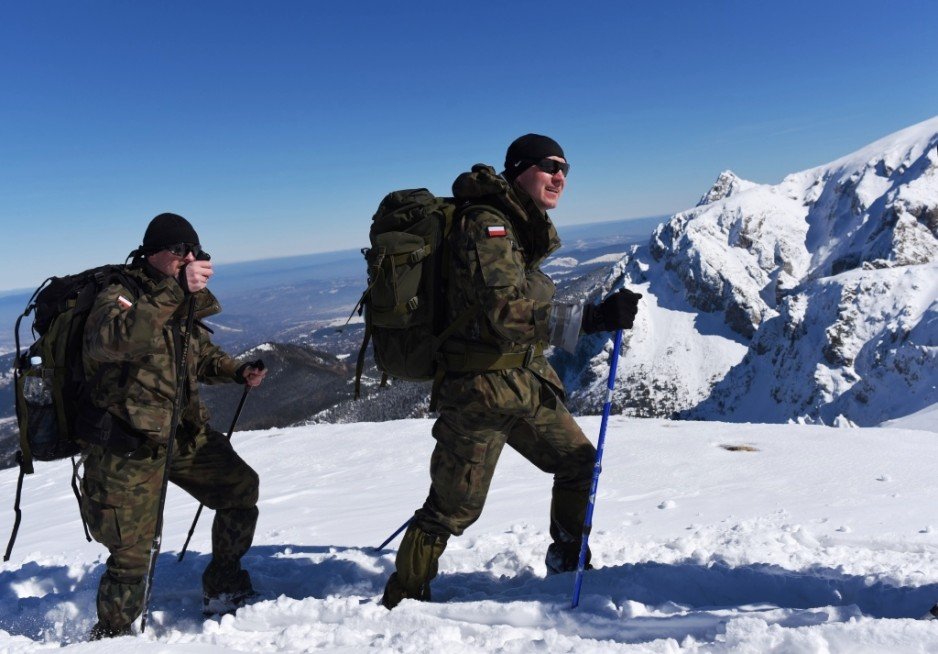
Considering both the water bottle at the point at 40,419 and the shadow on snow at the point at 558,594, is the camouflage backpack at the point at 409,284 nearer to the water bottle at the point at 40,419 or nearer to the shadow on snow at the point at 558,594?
the shadow on snow at the point at 558,594

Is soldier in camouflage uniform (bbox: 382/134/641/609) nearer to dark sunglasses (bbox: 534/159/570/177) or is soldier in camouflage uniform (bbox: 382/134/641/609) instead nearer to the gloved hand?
dark sunglasses (bbox: 534/159/570/177)

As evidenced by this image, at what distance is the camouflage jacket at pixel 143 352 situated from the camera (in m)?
3.90

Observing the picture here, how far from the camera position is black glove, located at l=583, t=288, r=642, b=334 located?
3.88m

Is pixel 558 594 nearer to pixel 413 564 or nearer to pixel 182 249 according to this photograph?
pixel 413 564

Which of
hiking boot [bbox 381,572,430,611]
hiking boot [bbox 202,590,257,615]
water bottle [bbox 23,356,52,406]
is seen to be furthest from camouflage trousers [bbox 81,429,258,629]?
hiking boot [bbox 381,572,430,611]

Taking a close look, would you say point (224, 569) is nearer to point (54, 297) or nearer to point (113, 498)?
point (113, 498)

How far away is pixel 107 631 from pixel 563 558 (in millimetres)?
3316

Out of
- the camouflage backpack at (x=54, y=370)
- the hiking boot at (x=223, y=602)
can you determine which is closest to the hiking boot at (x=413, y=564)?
the hiking boot at (x=223, y=602)

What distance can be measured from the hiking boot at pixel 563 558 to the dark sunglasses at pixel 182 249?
138 inches

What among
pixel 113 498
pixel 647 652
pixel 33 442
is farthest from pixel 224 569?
pixel 647 652

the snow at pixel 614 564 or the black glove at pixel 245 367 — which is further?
the black glove at pixel 245 367

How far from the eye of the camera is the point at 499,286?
375cm

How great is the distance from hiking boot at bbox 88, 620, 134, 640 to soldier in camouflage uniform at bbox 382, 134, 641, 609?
1850 millimetres

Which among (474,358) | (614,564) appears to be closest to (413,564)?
(474,358)
